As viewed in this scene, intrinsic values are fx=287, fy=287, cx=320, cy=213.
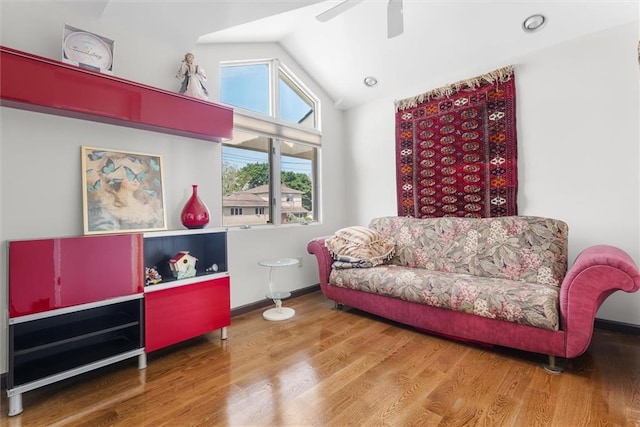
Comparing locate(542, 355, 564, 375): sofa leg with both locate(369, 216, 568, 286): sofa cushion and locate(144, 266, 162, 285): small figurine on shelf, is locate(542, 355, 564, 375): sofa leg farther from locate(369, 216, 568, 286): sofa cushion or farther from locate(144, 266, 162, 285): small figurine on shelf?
locate(144, 266, 162, 285): small figurine on shelf

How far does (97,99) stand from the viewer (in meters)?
1.77

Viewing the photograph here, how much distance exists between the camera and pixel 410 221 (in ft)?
10.2

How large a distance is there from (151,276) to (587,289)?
2.79 metres

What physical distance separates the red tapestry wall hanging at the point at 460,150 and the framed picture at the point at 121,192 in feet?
8.36

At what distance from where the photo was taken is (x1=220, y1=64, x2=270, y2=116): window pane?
2.87 m

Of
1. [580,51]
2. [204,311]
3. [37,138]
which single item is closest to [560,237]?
[580,51]

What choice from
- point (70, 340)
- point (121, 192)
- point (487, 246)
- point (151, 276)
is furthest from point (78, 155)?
point (487, 246)

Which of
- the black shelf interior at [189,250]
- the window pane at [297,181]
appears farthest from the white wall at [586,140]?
the black shelf interior at [189,250]

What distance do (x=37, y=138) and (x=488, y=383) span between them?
3109mm

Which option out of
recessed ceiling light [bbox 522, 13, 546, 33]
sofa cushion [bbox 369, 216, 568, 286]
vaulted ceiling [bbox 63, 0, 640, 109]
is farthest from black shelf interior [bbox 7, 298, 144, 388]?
recessed ceiling light [bbox 522, 13, 546, 33]

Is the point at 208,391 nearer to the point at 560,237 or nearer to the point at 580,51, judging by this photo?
the point at 560,237

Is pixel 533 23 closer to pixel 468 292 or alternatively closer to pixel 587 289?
pixel 587 289

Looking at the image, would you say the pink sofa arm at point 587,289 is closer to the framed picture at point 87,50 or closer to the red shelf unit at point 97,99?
the red shelf unit at point 97,99

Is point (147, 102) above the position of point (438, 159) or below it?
above
